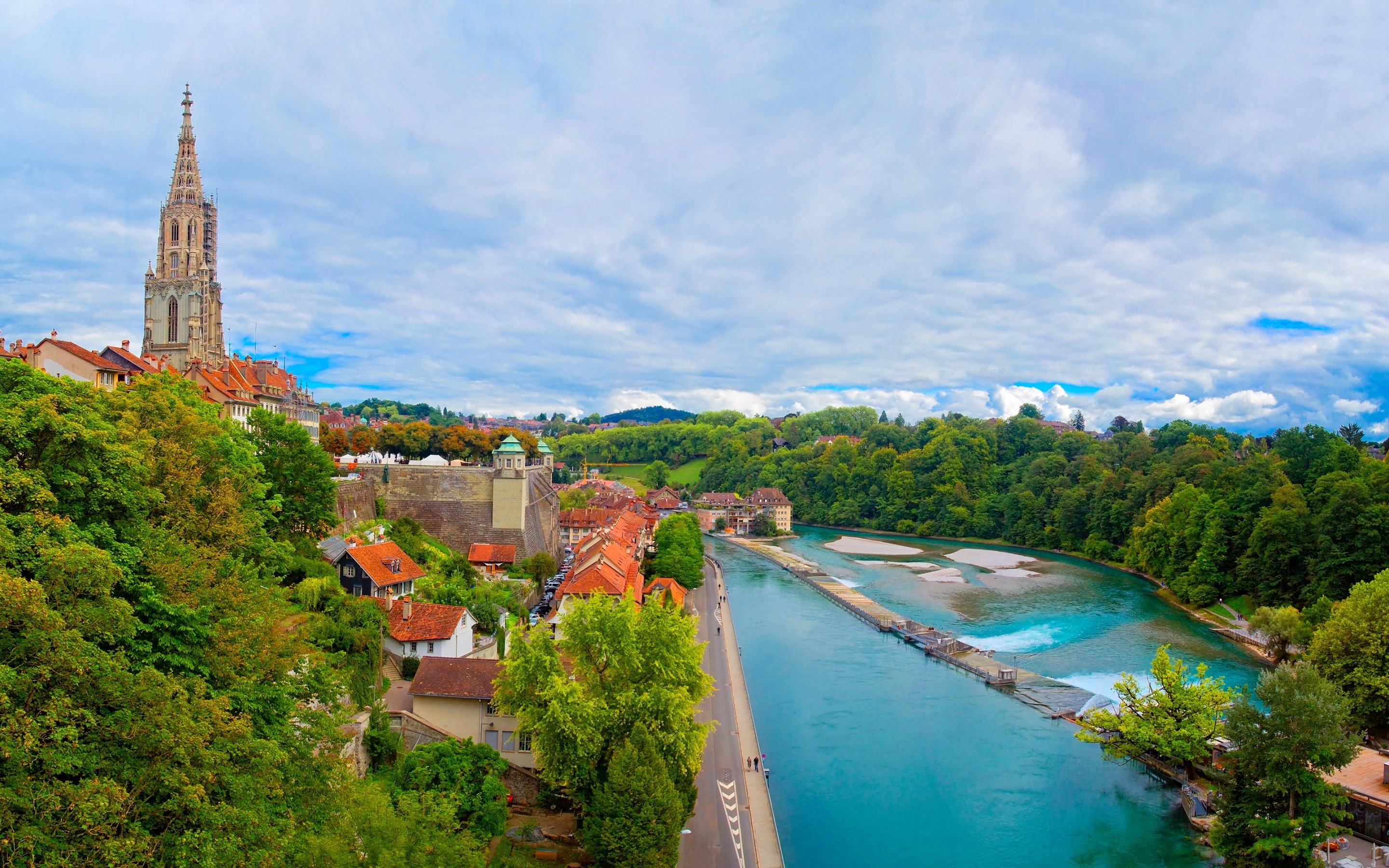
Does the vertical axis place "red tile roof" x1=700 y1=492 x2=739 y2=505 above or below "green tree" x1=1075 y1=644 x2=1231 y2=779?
above

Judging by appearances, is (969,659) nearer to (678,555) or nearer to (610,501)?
(678,555)

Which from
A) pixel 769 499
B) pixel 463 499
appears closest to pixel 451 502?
pixel 463 499

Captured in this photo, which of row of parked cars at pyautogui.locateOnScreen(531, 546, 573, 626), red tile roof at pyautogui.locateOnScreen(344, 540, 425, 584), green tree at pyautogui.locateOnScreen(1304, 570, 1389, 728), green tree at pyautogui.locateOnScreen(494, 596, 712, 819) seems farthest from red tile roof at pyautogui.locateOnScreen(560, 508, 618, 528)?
green tree at pyautogui.locateOnScreen(1304, 570, 1389, 728)

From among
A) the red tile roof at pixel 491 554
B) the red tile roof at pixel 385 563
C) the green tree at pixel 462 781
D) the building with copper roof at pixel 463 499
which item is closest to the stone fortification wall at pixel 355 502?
the building with copper roof at pixel 463 499

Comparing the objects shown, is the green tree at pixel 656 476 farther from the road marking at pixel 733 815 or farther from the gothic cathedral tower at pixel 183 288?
the road marking at pixel 733 815

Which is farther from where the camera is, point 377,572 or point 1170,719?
point 377,572

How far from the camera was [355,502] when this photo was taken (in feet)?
113

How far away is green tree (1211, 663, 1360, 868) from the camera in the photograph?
15.2 m

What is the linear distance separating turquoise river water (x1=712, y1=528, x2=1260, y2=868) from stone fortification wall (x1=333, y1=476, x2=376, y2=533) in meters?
17.1

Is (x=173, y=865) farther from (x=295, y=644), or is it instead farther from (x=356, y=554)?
(x=356, y=554)

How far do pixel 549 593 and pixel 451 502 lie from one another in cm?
641

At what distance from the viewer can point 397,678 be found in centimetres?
2202

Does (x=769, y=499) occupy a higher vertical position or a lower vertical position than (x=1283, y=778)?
higher

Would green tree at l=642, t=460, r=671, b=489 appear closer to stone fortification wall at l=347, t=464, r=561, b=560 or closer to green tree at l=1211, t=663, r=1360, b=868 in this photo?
stone fortification wall at l=347, t=464, r=561, b=560
